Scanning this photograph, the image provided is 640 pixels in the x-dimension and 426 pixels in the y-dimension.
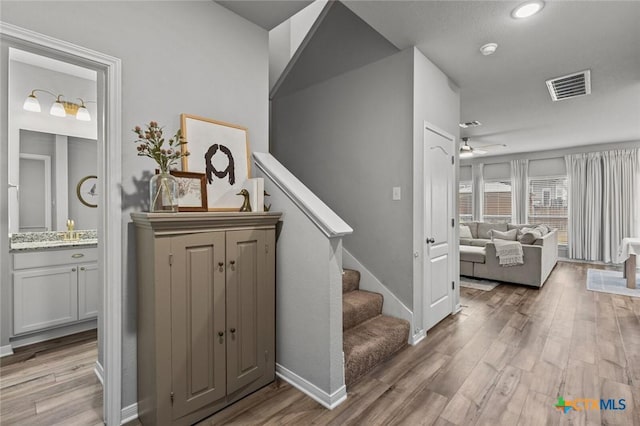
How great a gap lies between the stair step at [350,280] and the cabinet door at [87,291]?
2457 millimetres

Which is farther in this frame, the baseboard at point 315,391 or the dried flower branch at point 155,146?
the baseboard at point 315,391

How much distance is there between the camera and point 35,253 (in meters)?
2.71

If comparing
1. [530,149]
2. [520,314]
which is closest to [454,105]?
[520,314]

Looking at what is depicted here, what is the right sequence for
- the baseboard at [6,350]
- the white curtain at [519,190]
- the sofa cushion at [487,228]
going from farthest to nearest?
the white curtain at [519,190] < the sofa cushion at [487,228] < the baseboard at [6,350]

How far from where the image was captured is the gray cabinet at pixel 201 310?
1588 millimetres

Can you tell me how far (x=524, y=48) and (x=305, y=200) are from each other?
8.43 feet

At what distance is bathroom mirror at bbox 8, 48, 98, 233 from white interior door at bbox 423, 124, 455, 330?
3.57m

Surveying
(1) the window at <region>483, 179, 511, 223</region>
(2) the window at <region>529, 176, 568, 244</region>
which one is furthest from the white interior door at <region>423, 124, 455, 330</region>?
(2) the window at <region>529, 176, 568, 244</region>

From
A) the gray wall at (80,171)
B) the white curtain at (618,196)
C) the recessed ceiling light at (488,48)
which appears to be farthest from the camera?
the white curtain at (618,196)

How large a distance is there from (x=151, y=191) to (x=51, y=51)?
0.81 metres

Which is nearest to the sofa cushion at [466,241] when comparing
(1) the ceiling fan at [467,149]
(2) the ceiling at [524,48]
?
(1) the ceiling fan at [467,149]

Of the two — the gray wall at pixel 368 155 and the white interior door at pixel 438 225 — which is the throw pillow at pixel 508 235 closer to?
the white interior door at pixel 438 225

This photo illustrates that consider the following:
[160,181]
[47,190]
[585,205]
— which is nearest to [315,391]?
[160,181]

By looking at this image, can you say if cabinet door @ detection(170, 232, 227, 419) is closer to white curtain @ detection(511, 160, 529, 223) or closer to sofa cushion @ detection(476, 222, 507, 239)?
sofa cushion @ detection(476, 222, 507, 239)
